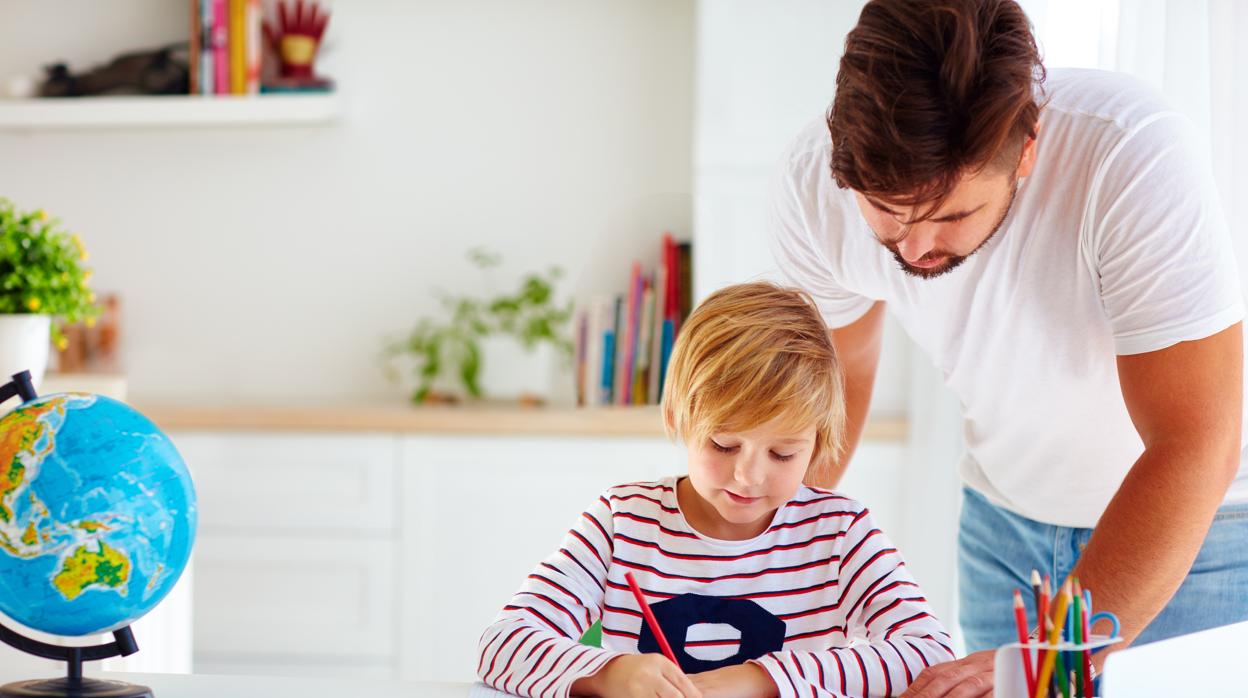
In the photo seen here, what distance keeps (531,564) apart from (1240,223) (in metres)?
1.70

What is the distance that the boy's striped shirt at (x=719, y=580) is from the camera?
1.05m

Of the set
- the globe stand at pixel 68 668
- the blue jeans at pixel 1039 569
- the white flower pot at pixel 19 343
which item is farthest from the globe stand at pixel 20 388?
the blue jeans at pixel 1039 569

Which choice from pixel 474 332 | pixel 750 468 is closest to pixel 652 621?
pixel 750 468

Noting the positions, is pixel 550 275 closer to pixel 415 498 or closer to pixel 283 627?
pixel 415 498

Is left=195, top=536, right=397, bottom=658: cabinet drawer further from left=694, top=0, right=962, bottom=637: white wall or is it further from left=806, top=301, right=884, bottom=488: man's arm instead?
left=806, top=301, right=884, bottom=488: man's arm

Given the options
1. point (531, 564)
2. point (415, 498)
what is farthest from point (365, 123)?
point (531, 564)

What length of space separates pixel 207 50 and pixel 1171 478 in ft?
8.20

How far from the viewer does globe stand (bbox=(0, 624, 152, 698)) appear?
0.94 meters

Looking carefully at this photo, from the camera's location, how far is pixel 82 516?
0.90 m

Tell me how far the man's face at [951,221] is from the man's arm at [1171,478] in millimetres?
189

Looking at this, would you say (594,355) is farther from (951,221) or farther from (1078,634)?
(1078,634)

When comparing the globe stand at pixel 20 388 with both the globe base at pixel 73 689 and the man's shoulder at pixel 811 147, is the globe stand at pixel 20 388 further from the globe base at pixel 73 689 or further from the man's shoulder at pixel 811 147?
the man's shoulder at pixel 811 147

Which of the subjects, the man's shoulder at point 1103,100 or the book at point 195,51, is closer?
the man's shoulder at point 1103,100

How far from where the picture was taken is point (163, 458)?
96cm
